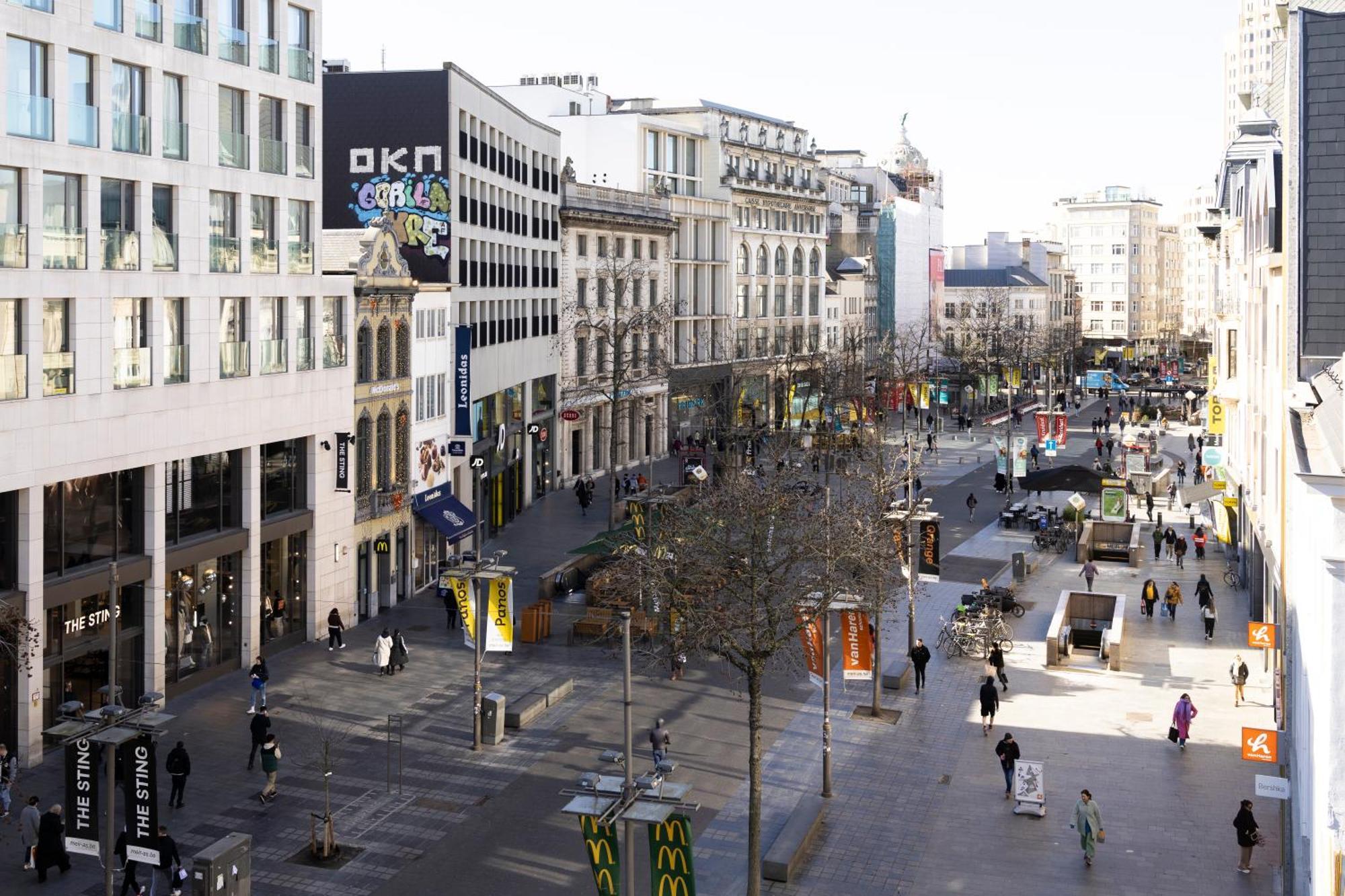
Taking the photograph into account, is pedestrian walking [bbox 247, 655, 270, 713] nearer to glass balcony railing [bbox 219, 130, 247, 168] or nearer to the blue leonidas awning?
glass balcony railing [bbox 219, 130, 247, 168]

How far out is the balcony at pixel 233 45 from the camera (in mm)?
39688

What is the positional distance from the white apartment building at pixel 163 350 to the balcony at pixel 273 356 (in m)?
0.07

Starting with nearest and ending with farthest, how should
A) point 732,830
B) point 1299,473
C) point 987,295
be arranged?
point 1299,473, point 732,830, point 987,295

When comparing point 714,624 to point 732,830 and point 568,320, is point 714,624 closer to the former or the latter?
point 732,830

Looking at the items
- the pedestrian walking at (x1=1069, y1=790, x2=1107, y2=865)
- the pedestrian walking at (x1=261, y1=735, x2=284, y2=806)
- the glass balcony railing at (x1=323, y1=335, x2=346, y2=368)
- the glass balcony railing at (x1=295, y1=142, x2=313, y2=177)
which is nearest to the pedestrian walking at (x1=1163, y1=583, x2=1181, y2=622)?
the pedestrian walking at (x1=1069, y1=790, x2=1107, y2=865)

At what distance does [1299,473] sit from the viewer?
55.1 feet

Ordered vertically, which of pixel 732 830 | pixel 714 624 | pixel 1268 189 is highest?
A: pixel 1268 189

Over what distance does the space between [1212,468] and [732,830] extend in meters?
49.2

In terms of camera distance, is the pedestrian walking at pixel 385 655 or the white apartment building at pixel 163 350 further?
the pedestrian walking at pixel 385 655

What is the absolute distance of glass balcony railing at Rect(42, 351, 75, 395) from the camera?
3322 cm

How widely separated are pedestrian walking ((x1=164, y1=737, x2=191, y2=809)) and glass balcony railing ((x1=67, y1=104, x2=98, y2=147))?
13.8 metres

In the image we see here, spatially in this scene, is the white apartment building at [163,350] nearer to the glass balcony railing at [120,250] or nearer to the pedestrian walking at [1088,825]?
the glass balcony railing at [120,250]

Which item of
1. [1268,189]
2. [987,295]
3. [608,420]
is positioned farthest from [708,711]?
[987,295]

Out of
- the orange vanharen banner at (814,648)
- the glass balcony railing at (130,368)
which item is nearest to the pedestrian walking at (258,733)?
the glass balcony railing at (130,368)
